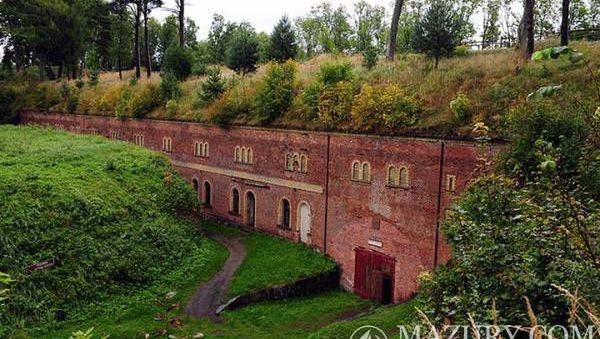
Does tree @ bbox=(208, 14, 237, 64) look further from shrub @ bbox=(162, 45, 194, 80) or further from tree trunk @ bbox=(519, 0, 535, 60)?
tree trunk @ bbox=(519, 0, 535, 60)

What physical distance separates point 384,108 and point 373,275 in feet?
19.9

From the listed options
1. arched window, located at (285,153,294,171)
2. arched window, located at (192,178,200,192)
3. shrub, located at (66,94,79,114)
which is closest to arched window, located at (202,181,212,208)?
arched window, located at (192,178,200,192)

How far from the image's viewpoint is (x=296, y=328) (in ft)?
55.5

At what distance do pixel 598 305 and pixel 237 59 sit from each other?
29867mm

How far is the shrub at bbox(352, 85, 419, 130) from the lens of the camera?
63.4 feet

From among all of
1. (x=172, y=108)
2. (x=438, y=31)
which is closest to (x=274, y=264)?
(x=438, y=31)

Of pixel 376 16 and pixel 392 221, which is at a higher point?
pixel 376 16

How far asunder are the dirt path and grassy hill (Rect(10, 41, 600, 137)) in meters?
6.01

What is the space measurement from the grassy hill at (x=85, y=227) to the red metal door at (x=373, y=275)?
5.92 meters

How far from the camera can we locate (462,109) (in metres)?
17.8

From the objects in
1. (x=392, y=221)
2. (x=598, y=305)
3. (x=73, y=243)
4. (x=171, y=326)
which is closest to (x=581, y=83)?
(x=392, y=221)

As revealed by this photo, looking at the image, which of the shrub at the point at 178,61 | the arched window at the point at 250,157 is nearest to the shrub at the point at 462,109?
the arched window at the point at 250,157

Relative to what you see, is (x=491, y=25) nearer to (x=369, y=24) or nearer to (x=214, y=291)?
(x=369, y=24)

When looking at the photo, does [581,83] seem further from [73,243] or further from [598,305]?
[73,243]
